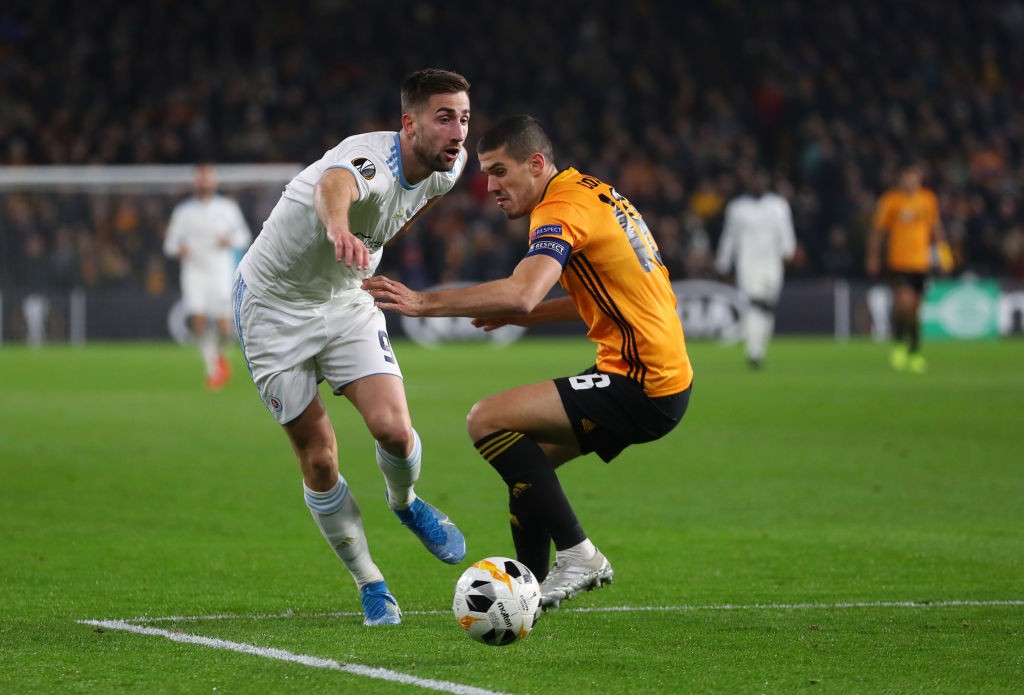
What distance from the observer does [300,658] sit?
16.2 feet

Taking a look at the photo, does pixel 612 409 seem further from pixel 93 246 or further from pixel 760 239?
pixel 93 246

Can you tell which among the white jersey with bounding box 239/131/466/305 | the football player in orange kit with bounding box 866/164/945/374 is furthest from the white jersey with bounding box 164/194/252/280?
the white jersey with bounding box 239/131/466/305

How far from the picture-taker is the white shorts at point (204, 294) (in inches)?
717

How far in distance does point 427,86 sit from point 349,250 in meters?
0.90

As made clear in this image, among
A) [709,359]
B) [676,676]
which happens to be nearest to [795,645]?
[676,676]

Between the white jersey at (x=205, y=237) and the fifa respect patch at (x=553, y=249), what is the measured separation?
13.2m

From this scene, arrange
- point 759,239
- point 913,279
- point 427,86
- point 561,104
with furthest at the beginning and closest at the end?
point 561,104 < point 759,239 < point 913,279 < point 427,86

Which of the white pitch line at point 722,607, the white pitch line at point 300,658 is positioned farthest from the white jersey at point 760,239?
the white pitch line at point 300,658

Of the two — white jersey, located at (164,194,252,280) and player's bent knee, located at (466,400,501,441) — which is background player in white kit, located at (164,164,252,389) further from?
player's bent knee, located at (466,400,501,441)

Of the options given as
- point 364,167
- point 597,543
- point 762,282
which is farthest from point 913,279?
point 364,167

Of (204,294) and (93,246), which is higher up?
(93,246)

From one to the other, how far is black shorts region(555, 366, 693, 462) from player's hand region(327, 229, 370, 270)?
94 centimetres

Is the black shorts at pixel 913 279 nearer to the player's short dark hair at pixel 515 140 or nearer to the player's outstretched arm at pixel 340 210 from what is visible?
the player's short dark hair at pixel 515 140

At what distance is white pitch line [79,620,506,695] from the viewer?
4.54 metres
